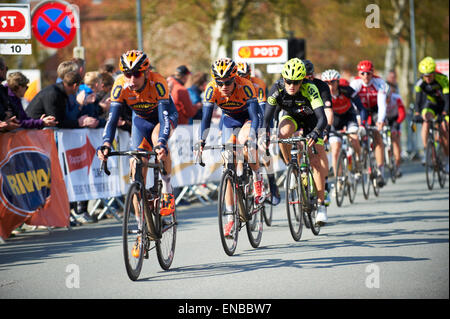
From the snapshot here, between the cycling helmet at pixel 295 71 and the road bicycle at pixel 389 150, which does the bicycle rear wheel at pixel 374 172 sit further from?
the cycling helmet at pixel 295 71

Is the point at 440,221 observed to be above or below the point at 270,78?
below

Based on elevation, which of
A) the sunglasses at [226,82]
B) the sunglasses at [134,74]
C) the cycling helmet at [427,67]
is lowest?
the sunglasses at [226,82]

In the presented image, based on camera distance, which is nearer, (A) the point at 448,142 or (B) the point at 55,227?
(B) the point at 55,227

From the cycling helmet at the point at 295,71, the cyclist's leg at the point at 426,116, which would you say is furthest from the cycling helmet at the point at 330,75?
the cycling helmet at the point at 295,71

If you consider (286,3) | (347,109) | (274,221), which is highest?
(286,3)

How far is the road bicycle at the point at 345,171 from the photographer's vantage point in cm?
1364

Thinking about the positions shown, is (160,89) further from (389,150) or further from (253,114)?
(389,150)

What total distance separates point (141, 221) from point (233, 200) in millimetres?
1503

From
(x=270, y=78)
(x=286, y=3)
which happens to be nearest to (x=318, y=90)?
(x=286, y=3)

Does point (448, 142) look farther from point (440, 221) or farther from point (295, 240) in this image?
point (295, 240)

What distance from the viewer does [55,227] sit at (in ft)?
38.0

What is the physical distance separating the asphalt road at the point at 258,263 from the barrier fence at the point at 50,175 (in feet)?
1.21

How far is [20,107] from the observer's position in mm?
10648
